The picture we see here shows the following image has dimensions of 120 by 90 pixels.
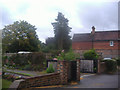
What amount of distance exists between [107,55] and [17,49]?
2130 centimetres

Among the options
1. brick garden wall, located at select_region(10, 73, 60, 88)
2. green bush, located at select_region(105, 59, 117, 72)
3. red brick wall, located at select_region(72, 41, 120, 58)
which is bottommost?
green bush, located at select_region(105, 59, 117, 72)

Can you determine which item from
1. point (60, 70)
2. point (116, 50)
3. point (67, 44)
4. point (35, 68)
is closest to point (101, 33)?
point (116, 50)

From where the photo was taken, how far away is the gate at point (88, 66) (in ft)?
49.8

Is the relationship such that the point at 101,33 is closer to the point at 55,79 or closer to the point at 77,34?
the point at 77,34

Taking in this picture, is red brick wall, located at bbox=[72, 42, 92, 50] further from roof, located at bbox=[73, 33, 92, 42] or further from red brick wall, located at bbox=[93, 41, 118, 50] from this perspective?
red brick wall, located at bbox=[93, 41, 118, 50]

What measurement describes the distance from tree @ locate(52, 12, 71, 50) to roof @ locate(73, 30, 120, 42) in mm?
5472

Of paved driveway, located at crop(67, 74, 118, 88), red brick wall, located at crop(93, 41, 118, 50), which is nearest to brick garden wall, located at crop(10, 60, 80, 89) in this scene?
paved driveway, located at crop(67, 74, 118, 88)

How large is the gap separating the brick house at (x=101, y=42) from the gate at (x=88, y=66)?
18.5 metres

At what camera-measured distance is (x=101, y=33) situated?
37.3 m

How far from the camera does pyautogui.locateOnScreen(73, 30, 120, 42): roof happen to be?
35656 millimetres

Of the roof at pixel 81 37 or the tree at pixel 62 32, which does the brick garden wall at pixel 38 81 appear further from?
the tree at pixel 62 32

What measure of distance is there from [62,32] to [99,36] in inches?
501

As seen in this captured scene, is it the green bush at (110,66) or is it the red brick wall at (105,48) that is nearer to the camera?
the green bush at (110,66)

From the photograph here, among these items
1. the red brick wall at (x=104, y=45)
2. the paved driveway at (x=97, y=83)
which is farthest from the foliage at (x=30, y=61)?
the red brick wall at (x=104, y=45)
